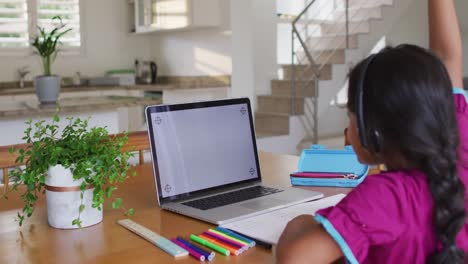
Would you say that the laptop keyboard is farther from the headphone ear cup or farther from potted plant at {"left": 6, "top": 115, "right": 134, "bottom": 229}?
the headphone ear cup

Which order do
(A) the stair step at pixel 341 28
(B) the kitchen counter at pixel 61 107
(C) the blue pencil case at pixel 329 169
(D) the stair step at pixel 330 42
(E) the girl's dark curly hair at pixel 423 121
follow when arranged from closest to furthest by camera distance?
(E) the girl's dark curly hair at pixel 423 121, (C) the blue pencil case at pixel 329 169, (B) the kitchen counter at pixel 61 107, (D) the stair step at pixel 330 42, (A) the stair step at pixel 341 28

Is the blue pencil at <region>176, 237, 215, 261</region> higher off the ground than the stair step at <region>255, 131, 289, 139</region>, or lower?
higher

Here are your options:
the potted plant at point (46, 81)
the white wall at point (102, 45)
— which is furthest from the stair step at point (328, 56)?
the potted plant at point (46, 81)

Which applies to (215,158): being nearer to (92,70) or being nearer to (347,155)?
(347,155)

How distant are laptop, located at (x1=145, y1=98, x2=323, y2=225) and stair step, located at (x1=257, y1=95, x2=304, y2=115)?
4382mm

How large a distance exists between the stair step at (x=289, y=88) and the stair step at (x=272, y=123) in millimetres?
306

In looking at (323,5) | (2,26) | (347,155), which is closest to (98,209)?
(347,155)

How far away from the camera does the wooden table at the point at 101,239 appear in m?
1.01

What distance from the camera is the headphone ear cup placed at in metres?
0.81

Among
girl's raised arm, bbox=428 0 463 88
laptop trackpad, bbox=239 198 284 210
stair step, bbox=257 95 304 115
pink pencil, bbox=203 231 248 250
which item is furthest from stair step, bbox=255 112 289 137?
pink pencil, bbox=203 231 248 250

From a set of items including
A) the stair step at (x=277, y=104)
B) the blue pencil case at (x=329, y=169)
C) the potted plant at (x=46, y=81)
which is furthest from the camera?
the stair step at (x=277, y=104)

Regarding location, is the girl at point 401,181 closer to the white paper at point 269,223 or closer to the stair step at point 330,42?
the white paper at point 269,223

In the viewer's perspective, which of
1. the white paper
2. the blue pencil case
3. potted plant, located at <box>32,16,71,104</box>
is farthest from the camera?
potted plant, located at <box>32,16,71,104</box>

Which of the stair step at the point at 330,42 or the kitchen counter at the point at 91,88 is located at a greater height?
the stair step at the point at 330,42
